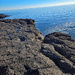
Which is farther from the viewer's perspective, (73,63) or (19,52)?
(19,52)

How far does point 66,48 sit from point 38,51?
219cm

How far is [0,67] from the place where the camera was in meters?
6.61

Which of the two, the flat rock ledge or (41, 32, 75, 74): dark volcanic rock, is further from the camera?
(41, 32, 75, 74): dark volcanic rock

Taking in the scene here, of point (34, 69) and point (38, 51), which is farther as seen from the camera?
point (38, 51)

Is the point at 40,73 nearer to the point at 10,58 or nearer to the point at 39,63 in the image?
the point at 39,63

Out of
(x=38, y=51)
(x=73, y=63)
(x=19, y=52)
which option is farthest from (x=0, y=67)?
(x=73, y=63)

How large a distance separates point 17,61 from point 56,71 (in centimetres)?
256

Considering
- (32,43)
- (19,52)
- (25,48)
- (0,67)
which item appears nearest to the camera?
(0,67)

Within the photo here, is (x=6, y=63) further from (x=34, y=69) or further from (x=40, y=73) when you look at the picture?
(x=40, y=73)

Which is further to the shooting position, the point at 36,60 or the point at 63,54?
the point at 63,54

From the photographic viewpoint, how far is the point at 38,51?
26.8ft

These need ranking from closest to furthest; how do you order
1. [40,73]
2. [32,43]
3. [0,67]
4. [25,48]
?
[40,73] → [0,67] → [25,48] → [32,43]

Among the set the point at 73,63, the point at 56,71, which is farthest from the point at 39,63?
the point at 73,63

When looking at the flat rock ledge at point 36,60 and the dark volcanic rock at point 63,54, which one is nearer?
the flat rock ledge at point 36,60
